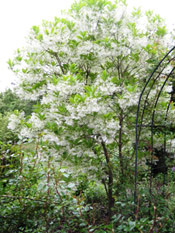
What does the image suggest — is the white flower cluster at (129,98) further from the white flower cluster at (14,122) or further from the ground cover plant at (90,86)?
the white flower cluster at (14,122)

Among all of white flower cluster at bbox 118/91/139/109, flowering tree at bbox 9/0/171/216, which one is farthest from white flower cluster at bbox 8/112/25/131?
white flower cluster at bbox 118/91/139/109

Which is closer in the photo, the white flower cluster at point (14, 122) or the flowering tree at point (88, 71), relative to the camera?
the flowering tree at point (88, 71)

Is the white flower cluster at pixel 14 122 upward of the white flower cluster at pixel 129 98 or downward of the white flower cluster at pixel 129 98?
downward

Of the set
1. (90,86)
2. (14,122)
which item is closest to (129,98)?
(90,86)

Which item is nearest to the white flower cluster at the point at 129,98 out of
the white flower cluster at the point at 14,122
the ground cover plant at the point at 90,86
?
the ground cover plant at the point at 90,86

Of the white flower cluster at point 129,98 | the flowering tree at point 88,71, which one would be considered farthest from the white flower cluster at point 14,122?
the white flower cluster at point 129,98

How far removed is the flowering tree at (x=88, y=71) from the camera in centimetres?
257

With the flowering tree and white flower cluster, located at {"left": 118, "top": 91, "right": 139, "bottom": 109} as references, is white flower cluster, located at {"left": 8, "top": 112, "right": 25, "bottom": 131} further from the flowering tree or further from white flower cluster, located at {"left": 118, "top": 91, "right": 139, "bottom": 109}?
white flower cluster, located at {"left": 118, "top": 91, "right": 139, "bottom": 109}

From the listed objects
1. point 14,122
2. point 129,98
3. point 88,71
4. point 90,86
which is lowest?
point 14,122

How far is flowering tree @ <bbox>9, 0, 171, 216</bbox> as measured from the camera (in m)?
2.57

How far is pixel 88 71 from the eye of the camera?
10.5 feet

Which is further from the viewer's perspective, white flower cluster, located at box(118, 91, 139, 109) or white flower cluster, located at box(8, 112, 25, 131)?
white flower cluster, located at box(8, 112, 25, 131)

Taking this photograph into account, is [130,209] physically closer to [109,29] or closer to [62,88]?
[62,88]

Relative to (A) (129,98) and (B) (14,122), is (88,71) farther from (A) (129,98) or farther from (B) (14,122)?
(B) (14,122)
